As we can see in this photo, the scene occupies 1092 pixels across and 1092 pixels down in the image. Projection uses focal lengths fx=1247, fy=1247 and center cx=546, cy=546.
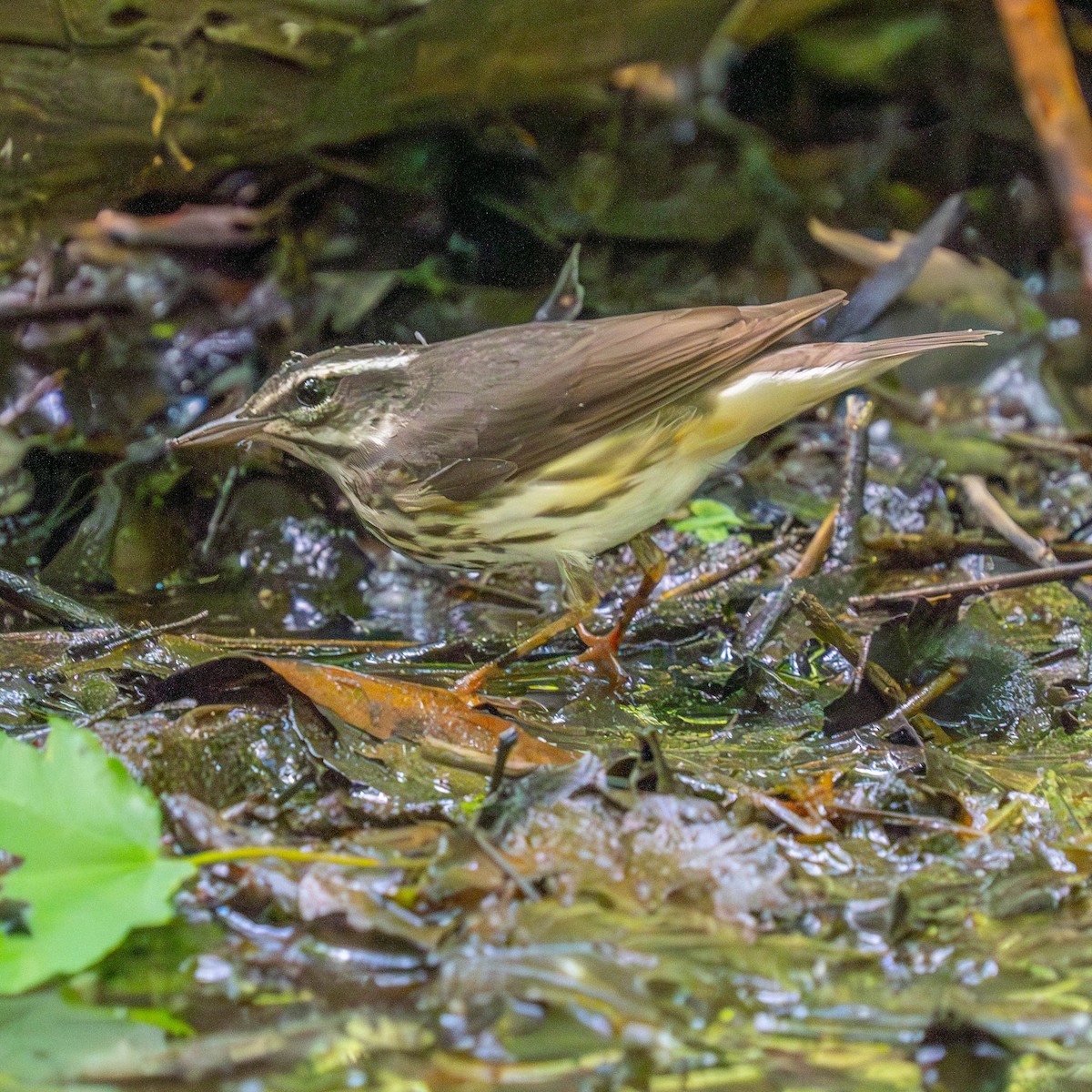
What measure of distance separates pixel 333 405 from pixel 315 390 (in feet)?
0.27

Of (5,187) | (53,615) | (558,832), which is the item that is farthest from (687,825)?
(5,187)

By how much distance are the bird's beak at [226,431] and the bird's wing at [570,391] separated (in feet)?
1.54

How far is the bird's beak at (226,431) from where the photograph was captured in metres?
3.93

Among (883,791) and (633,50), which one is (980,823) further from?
(633,50)

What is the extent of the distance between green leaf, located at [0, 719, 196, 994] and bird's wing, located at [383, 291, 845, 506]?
170 cm

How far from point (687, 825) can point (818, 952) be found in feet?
1.30

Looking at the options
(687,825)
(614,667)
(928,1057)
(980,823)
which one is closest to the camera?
(928,1057)

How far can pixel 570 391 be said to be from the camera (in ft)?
12.6

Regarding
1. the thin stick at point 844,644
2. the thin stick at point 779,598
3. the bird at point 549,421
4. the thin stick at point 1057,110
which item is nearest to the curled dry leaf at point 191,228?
the bird at point 549,421

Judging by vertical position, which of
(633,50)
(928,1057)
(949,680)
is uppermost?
(633,50)

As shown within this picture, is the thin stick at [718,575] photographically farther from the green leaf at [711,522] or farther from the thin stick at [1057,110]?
the thin stick at [1057,110]

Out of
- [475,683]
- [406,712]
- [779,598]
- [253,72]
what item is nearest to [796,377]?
[779,598]

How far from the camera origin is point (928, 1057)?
2.10 meters

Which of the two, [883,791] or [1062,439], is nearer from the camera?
[883,791]
